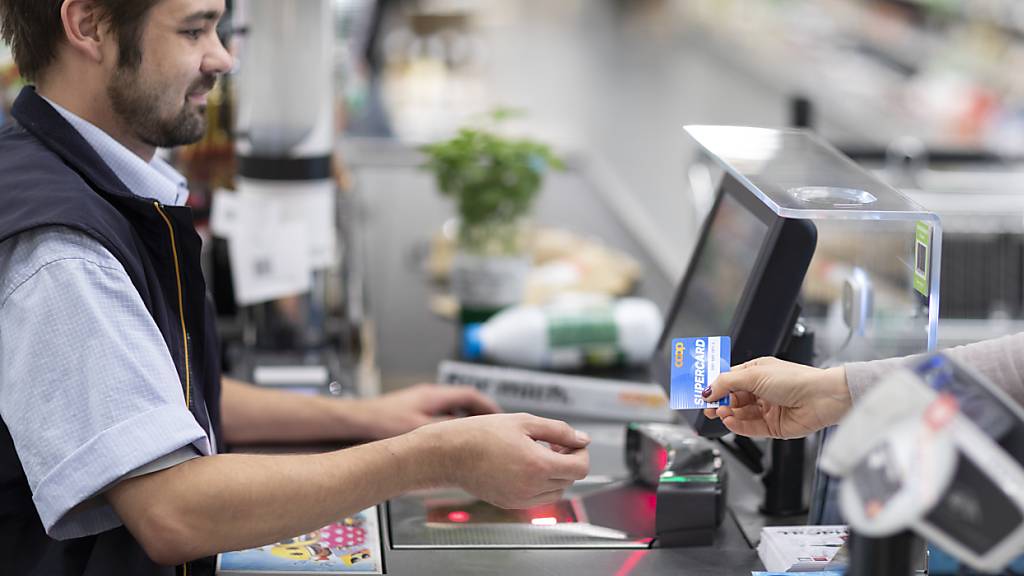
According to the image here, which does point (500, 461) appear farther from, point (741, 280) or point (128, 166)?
point (128, 166)

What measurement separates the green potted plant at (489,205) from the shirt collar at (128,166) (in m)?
0.95

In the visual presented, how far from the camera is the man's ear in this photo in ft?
4.96

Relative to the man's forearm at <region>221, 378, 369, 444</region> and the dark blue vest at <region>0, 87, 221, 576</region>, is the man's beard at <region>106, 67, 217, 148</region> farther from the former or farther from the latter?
the man's forearm at <region>221, 378, 369, 444</region>

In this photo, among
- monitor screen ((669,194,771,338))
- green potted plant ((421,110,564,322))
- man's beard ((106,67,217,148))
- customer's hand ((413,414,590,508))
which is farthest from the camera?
green potted plant ((421,110,564,322))

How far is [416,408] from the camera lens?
2.07 meters

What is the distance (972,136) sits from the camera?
5961 mm

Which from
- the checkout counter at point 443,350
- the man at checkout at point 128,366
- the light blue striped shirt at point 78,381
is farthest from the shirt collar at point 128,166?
the checkout counter at point 443,350

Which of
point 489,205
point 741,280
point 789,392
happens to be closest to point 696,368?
point 789,392

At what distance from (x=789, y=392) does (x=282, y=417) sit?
0.95 m

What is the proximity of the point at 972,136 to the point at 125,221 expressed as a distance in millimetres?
5256

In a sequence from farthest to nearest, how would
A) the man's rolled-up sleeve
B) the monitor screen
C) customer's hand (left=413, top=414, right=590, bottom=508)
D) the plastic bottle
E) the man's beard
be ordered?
1. the plastic bottle
2. the monitor screen
3. the man's beard
4. customer's hand (left=413, top=414, right=590, bottom=508)
5. the man's rolled-up sleeve

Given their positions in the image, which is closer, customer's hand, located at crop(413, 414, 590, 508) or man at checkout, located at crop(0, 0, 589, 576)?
man at checkout, located at crop(0, 0, 589, 576)

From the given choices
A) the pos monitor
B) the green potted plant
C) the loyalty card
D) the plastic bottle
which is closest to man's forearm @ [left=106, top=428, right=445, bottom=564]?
the loyalty card

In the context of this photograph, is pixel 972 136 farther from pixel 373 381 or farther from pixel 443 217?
pixel 373 381
